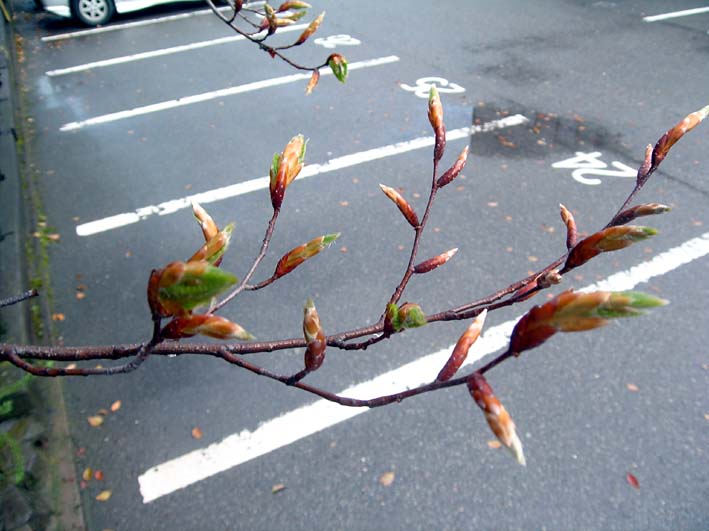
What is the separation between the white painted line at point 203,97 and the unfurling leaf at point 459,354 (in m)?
7.72

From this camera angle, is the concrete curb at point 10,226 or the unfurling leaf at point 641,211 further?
the concrete curb at point 10,226

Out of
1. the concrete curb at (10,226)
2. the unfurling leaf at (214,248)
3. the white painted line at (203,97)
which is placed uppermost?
the unfurling leaf at (214,248)

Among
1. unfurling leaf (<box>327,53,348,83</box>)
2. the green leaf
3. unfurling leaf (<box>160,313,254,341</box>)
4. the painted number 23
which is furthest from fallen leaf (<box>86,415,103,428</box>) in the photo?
the painted number 23

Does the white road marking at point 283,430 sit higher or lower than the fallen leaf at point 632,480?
lower

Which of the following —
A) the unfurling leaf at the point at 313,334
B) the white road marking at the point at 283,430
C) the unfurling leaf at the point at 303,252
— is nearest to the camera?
the unfurling leaf at the point at 313,334

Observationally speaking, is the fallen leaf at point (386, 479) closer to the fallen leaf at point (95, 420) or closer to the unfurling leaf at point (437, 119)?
the fallen leaf at point (95, 420)

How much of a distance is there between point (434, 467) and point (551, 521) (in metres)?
0.64

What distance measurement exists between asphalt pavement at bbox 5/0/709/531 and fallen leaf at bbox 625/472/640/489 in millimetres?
19

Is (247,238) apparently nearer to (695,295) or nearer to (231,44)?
(695,295)

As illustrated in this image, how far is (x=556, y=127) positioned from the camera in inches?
269

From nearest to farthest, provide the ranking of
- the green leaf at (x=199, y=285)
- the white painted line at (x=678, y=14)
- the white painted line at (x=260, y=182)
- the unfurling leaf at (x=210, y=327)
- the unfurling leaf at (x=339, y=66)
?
the green leaf at (x=199, y=285) < the unfurling leaf at (x=210, y=327) < the unfurling leaf at (x=339, y=66) < the white painted line at (x=260, y=182) < the white painted line at (x=678, y=14)

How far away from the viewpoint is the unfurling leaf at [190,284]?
0.60 metres

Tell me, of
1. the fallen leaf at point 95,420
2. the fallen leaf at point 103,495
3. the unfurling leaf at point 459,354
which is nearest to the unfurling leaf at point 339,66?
the unfurling leaf at point 459,354

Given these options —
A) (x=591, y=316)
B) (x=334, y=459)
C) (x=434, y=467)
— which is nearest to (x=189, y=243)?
(x=334, y=459)
